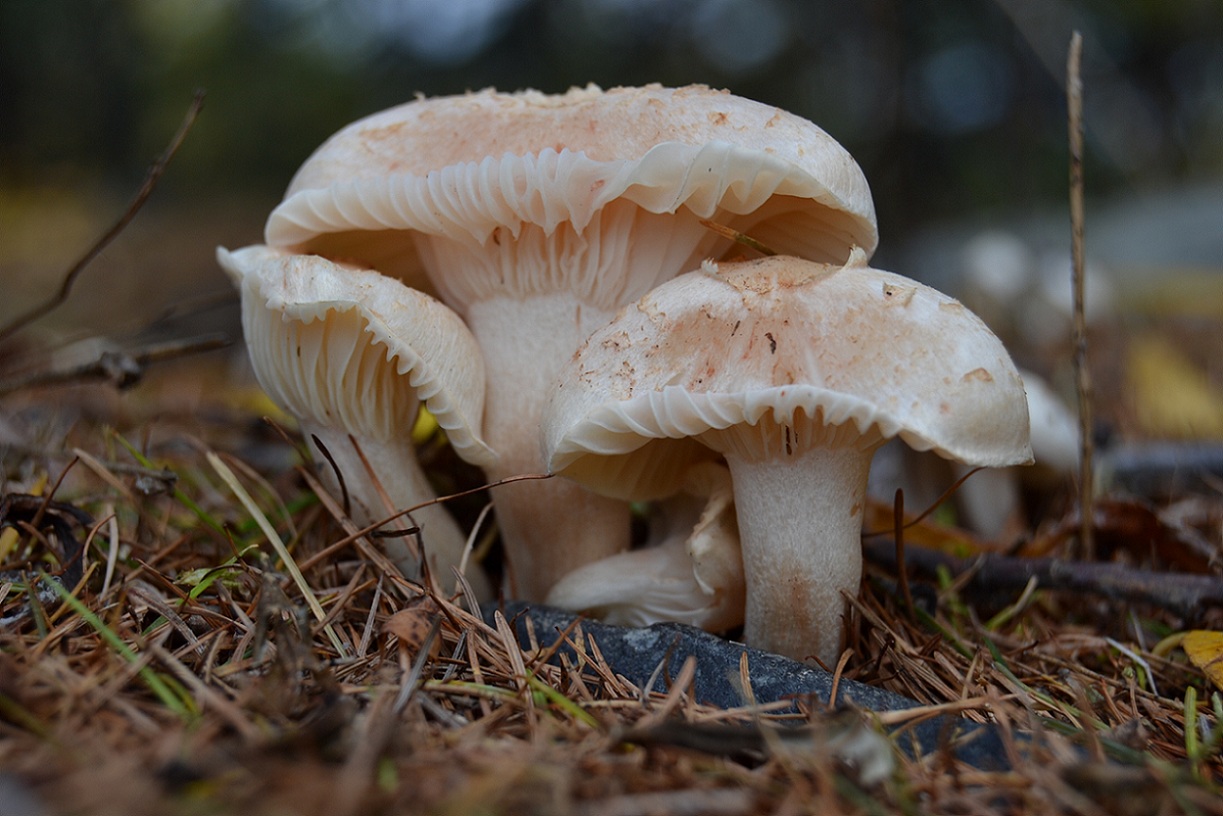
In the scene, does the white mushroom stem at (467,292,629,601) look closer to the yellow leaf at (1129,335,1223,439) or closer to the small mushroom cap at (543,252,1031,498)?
the small mushroom cap at (543,252,1031,498)

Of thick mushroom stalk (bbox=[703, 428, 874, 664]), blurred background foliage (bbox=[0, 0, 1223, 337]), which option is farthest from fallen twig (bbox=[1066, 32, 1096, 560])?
blurred background foliage (bbox=[0, 0, 1223, 337])

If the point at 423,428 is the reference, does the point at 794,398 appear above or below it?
above

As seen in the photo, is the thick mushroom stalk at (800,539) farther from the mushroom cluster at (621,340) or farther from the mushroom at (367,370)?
the mushroom at (367,370)

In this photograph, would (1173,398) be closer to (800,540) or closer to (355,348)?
(800,540)

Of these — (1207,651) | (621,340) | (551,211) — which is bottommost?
(1207,651)

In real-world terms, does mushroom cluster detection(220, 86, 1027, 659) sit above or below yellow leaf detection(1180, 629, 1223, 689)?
above

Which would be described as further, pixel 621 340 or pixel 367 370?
pixel 367 370

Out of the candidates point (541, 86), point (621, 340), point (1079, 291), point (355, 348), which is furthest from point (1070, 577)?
point (541, 86)
